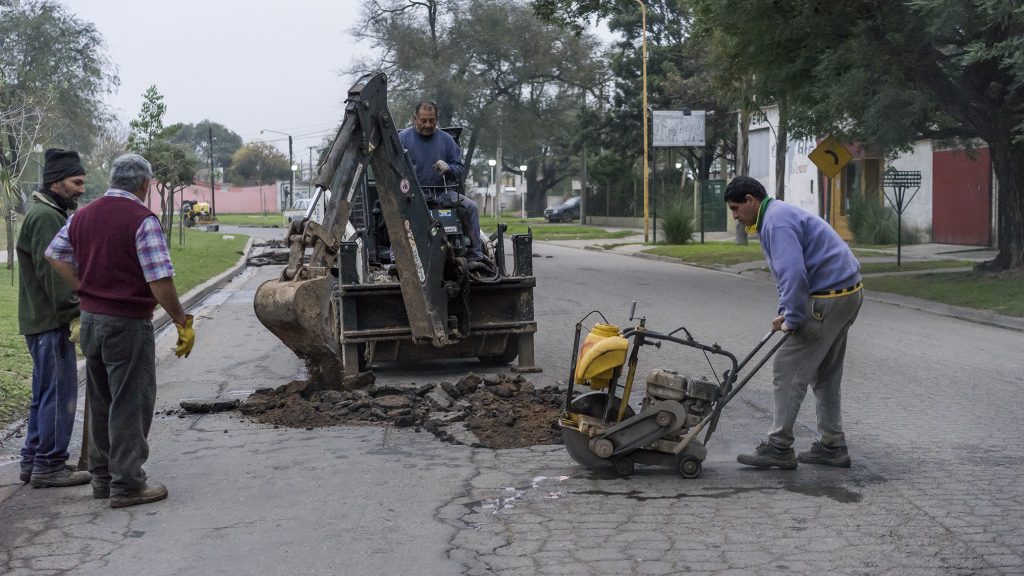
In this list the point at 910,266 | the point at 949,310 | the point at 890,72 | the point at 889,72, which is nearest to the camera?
the point at 949,310

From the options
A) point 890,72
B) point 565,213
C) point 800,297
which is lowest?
point 800,297

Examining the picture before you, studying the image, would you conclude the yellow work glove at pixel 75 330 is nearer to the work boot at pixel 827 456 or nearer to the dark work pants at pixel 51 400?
the dark work pants at pixel 51 400

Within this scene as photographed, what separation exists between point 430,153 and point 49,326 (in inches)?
192

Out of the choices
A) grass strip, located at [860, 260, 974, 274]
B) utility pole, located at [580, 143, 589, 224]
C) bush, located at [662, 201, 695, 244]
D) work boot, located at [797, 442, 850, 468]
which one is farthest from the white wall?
work boot, located at [797, 442, 850, 468]

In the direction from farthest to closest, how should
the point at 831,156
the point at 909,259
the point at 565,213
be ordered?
the point at 565,213, the point at 909,259, the point at 831,156

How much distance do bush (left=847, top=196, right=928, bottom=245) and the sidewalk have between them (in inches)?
26.8

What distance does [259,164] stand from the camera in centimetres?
13012

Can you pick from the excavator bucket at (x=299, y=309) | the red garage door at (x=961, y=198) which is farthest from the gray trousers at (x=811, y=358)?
the red garage door at (x=961, y=198)

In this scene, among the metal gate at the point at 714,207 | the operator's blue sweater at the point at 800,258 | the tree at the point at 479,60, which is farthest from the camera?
the tree at the point at 479,60

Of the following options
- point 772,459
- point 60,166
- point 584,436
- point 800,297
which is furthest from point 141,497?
point 800,297

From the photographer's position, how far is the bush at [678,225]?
1451 inches

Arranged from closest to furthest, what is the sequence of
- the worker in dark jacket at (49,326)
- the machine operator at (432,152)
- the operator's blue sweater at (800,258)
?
1. the operator's blue sweater at (800,258)
2. the worker in dark jacket at (49,326)
3. the machine operator at (432,152)

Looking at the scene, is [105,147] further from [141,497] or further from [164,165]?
[141,497]

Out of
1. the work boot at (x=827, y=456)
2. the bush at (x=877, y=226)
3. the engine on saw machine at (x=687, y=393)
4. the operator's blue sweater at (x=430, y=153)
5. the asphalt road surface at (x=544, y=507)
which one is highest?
the operator's blue sweater at (x=430, y=153)
